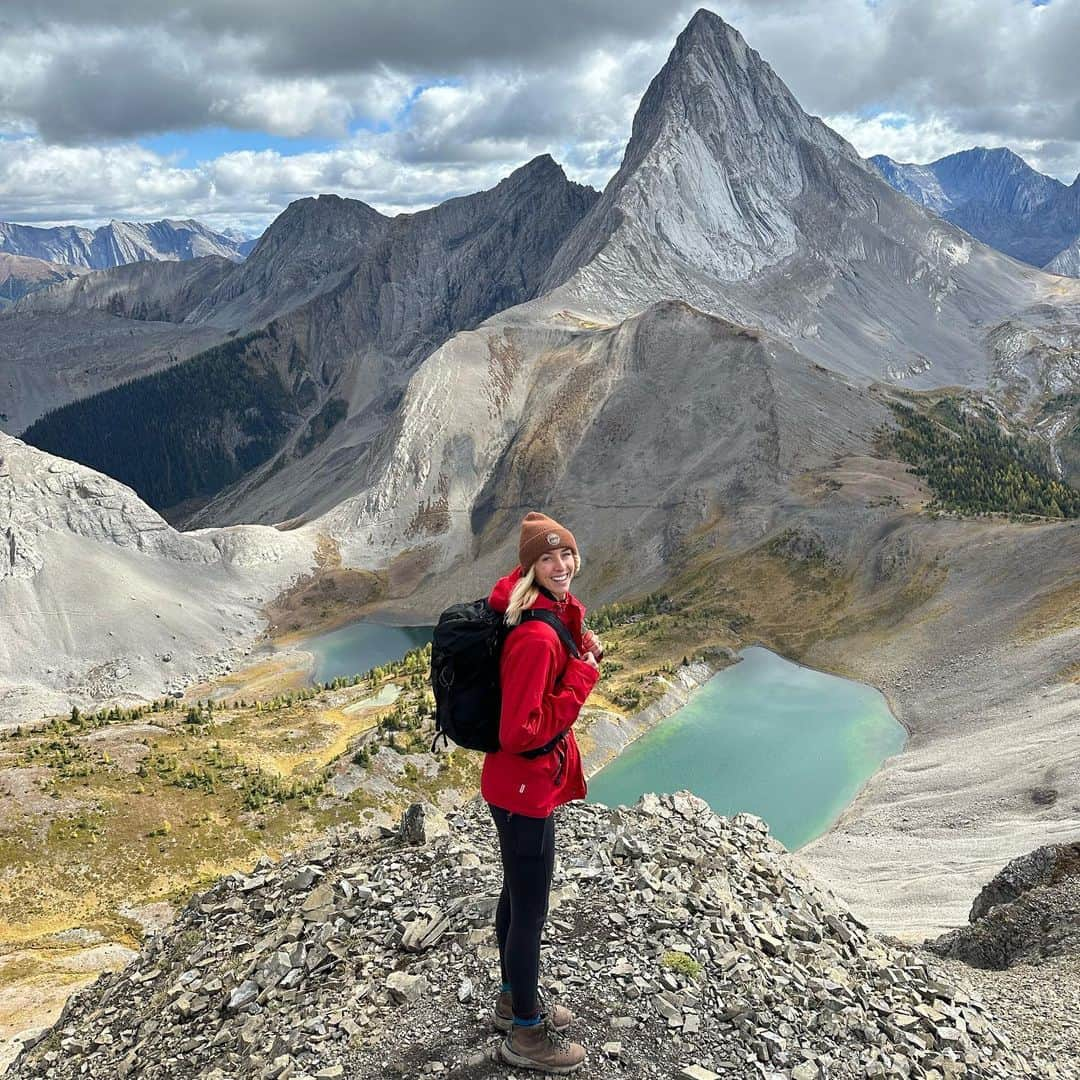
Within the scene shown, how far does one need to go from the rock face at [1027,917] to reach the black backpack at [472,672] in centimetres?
1409

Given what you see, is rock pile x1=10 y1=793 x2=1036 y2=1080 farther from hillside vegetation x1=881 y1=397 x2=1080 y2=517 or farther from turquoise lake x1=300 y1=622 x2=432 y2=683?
turquoise lake x1=300 y1=622 x2=432 y2=683

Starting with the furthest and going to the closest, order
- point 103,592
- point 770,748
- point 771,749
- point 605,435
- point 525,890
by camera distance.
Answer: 1. point 605,435
2. point 103,592
3. point 770,748
4. point 771,749
5. point 525,890

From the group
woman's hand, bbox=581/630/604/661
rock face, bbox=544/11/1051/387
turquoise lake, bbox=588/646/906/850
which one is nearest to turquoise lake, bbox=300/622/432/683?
turquoise lake, bbox=588/646/906/850

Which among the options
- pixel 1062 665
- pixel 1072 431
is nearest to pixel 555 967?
pixel 1062 665

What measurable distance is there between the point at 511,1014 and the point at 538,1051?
0.59 m

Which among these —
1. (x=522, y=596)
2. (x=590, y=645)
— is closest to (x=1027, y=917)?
(x=590, y=645)

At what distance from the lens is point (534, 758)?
28.0 feet

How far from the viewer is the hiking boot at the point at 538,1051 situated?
8.99 meters

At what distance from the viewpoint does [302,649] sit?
277 feet

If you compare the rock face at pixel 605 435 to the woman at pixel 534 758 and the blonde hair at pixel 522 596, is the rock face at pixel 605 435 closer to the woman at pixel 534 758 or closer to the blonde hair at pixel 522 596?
the woman at pixel 534 758

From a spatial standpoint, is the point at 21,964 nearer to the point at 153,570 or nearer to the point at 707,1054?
the point at 707,1054

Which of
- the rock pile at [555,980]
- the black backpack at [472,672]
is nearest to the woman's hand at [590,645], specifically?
the black backpack at [472,672]

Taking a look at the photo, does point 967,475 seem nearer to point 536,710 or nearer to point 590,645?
point 590,645

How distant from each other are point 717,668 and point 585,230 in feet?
388
